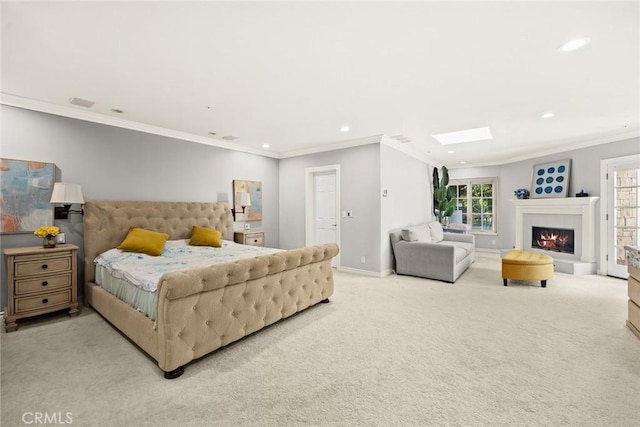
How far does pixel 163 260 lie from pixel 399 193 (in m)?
4.26

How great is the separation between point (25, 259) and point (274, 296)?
2.55m

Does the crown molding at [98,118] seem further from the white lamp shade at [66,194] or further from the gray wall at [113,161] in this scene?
the white lamp shade at [66,194]

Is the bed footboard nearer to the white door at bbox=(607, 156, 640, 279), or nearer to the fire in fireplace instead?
the white door at bbox=(607, 156, 640, 279)

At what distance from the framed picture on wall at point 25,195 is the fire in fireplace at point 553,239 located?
849cm

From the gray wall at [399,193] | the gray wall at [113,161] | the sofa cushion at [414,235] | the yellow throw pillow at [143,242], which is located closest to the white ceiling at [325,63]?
the gray wall at [113,161]

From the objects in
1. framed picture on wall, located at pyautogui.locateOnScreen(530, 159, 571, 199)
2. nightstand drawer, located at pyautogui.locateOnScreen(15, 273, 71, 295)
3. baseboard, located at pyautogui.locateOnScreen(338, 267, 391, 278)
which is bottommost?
baseboard, located at pyautogui.locateOnScreen(338, 267, 391, 278)

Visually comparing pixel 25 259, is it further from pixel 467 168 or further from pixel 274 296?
pixel 467 168

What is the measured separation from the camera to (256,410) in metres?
1.77

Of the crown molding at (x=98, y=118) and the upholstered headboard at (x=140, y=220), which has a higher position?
the crown molding at (x=98, y=118)

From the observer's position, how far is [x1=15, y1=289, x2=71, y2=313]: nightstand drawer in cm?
292

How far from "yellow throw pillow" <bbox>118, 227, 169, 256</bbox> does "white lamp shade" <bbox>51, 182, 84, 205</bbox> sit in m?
0.67

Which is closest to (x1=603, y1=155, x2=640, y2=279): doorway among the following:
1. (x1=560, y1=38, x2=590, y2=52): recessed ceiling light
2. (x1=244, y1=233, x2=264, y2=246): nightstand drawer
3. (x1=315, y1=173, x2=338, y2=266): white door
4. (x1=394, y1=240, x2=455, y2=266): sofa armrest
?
(x1=394, y1=240, x2=455, y2=266): sofa armrest

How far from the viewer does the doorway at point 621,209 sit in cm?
473

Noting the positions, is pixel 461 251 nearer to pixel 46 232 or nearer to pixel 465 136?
pixel 465 136
